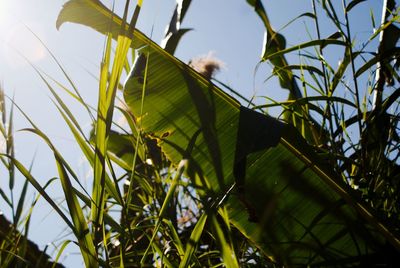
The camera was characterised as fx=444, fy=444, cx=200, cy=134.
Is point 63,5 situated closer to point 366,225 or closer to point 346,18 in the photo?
point 346,18

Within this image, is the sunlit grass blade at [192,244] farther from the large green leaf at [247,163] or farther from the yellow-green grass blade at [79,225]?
the large green leaf at [247,163]

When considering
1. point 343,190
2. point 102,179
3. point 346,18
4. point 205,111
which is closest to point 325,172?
point 343,190

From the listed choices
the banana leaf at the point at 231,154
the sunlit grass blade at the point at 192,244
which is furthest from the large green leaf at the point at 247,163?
the sunlit grass blade at the point at 192,244

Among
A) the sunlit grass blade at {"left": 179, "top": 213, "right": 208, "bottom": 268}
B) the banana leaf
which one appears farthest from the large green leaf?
the sunlit grass blade at {"left": 179, "top": 213, "right": 208, "bottom": 268}

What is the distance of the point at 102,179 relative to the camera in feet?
1.69

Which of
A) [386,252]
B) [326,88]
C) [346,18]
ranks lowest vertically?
[386,252]

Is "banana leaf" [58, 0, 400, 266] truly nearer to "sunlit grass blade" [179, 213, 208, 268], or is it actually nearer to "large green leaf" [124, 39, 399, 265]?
"large green leaf" [124, 39, 399, 265]

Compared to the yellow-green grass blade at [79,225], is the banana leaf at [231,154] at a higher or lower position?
higher

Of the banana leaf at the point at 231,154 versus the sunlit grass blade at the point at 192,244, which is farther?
the banana leaf at the point at 231,154

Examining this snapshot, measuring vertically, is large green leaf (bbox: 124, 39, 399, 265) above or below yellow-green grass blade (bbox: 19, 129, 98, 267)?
above

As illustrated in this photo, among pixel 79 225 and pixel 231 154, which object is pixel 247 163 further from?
pixel 79 225

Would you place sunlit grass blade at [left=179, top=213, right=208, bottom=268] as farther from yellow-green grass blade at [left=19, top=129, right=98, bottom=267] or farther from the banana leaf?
the banana leaf

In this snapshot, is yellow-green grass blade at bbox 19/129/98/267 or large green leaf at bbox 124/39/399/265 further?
large green leaf at bbox 124/39/399/265

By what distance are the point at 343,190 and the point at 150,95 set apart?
47 centimetres
